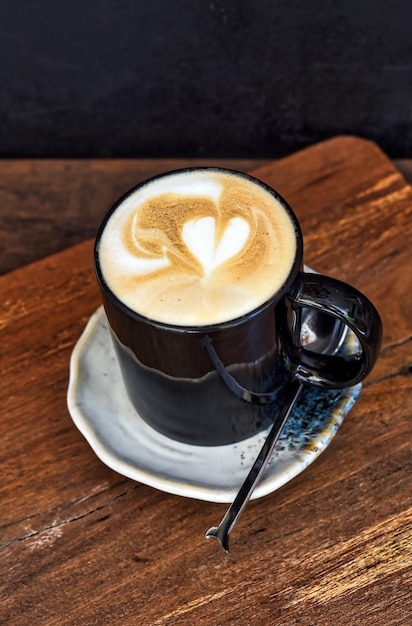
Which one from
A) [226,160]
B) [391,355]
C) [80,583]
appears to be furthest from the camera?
[226,160]

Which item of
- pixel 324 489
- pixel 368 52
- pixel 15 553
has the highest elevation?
pixel 368 52

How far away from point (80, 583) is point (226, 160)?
0.75 meters

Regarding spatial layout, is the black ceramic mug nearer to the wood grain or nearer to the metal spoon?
the metal spoon

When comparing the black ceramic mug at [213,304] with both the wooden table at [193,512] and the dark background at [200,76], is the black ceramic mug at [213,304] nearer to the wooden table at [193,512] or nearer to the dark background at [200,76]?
the wooden table at [193,512]

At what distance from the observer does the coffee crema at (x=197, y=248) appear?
695 mm

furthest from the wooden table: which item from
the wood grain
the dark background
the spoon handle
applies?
the dark background

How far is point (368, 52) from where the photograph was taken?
1171 mm

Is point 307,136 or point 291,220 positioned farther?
point 307,136

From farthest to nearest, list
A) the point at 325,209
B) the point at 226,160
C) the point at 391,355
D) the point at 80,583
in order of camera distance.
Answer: the point at 226,160 → the point at 325,209 → the point at 391,355 → the point at 80,583

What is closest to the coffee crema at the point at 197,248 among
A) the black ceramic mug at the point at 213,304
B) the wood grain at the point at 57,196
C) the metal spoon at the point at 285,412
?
the black ceramic mug at the point at 213,304

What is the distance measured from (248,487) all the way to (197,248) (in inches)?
9.2

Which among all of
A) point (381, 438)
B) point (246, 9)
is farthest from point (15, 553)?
point (246, 9)

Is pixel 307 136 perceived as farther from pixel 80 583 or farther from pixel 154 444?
pixel 80 583

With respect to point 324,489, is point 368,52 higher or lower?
higher
